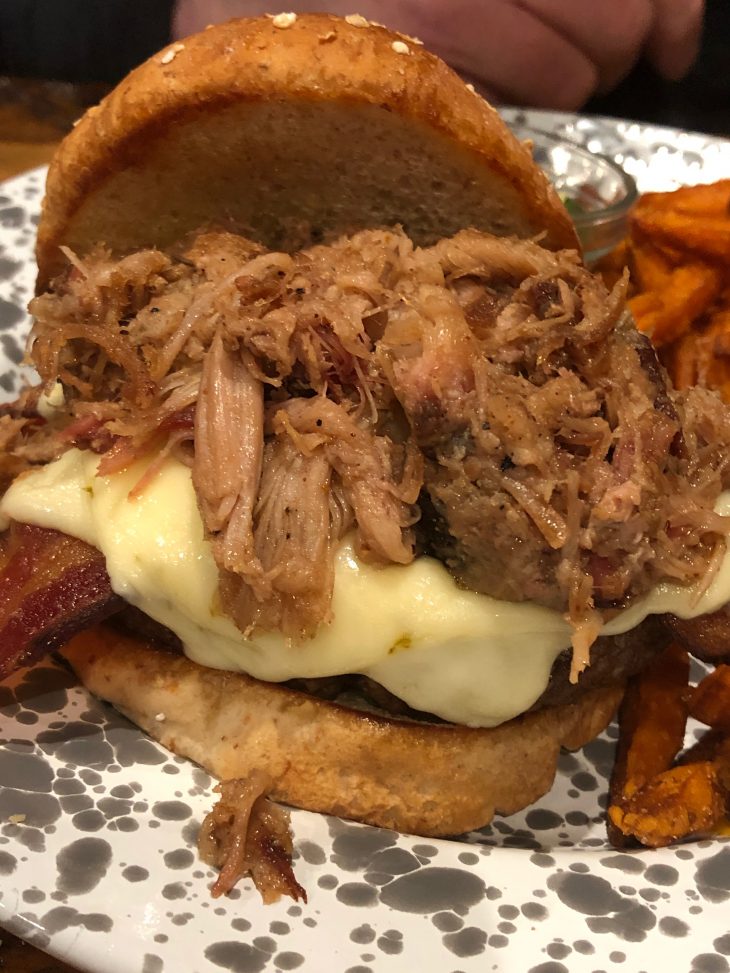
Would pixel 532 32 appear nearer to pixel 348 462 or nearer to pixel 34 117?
pixel 34 117

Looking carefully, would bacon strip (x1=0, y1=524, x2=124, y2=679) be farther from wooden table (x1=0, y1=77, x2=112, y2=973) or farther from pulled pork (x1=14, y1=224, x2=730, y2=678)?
wooden table (x1=0, y1=77, x2=112, y2=973)

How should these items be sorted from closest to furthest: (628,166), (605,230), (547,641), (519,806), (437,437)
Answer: (437,437)
(547,641)
(519,806)
(605,230)
(628,166)

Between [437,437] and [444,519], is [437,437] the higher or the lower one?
the higher one

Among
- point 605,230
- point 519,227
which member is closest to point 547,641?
point 519,227

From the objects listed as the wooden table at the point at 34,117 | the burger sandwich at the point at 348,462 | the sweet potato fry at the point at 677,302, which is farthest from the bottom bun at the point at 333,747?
the wooden table at the point at 34,117

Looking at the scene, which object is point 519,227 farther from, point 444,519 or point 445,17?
point 445,17
